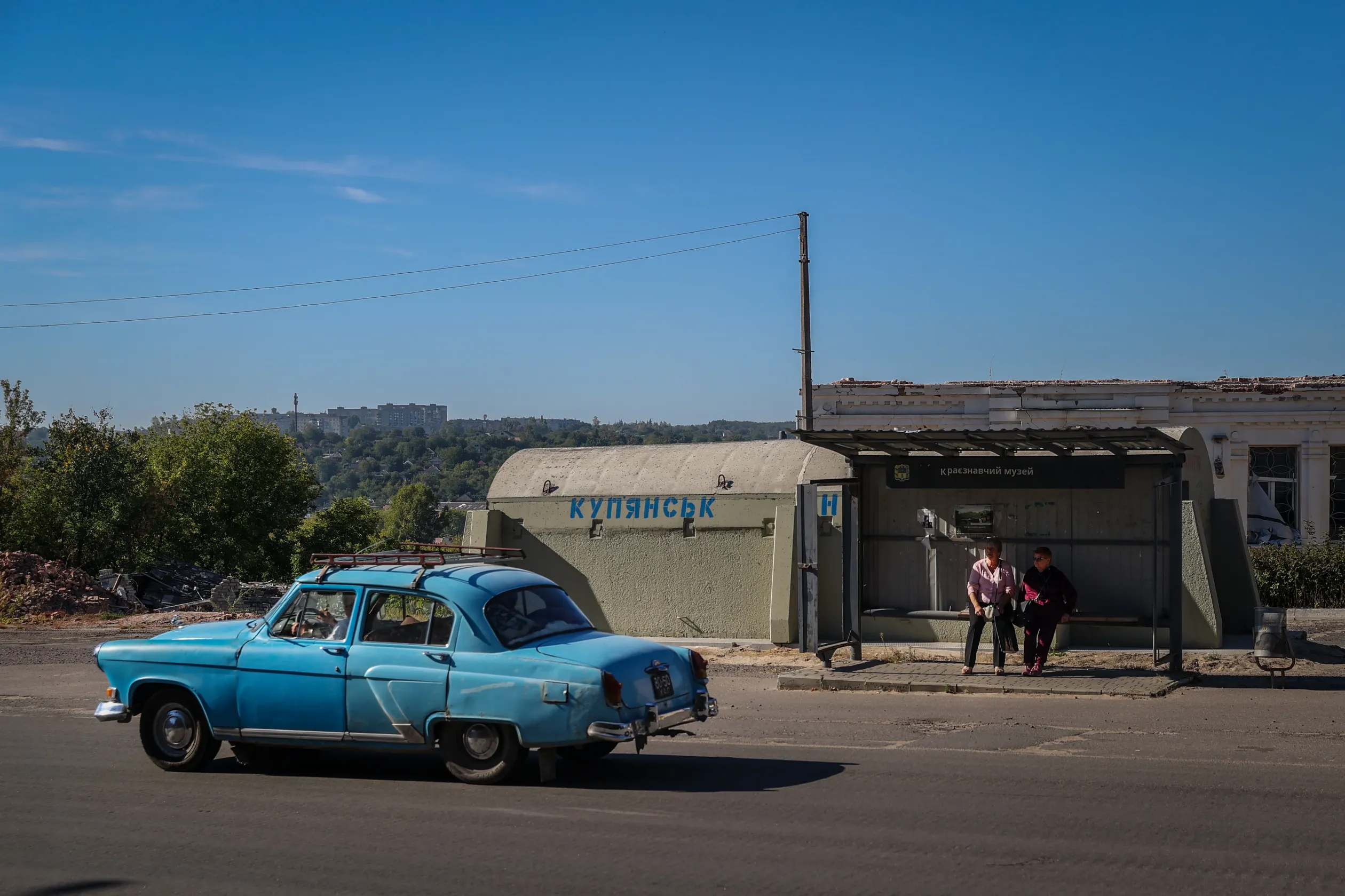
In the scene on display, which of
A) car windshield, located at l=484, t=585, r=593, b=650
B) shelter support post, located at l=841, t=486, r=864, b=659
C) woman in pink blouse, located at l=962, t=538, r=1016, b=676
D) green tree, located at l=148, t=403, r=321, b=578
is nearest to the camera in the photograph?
car windshield, located at l=484, t=585, r=593, b=650

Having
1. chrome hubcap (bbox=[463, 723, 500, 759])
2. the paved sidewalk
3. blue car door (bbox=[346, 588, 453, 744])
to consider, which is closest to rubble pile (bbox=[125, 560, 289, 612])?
the paved sidewalk

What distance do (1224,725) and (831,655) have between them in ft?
18.6

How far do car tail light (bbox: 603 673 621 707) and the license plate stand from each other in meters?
0.46

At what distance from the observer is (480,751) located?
9.16 meters

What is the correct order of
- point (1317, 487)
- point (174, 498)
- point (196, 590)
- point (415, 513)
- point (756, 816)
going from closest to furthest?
point (756, 816) → point (1317, 487) → point (196, 590) → point (174, 498) → point (415, 513)

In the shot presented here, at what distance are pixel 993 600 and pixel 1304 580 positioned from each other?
1229 centimetres

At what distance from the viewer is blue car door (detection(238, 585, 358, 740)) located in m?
9.33

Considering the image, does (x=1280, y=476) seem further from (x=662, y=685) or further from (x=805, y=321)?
(x=662, y=685)

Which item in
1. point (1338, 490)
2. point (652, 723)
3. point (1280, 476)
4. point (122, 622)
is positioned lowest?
point (122, 622)

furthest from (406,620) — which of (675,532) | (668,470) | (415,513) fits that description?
(415,513)

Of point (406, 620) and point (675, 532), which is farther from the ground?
point (675, 532)

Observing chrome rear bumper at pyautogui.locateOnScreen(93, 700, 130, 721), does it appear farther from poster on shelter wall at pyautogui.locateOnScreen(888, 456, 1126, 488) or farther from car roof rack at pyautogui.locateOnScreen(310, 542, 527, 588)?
poster on shelter wall at pyautogui.locateOnScreen(888, 456, 1126, 488)

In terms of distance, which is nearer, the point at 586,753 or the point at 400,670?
the point at 400,670

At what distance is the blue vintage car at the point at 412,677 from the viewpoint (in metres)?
8.81
